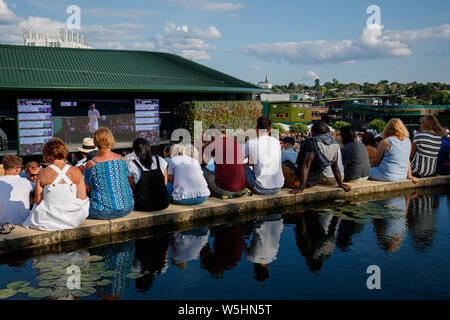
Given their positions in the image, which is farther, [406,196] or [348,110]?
[348,110]

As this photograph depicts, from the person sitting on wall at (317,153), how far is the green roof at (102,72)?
1490 centimetres

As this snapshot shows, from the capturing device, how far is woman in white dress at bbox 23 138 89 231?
5473 mm

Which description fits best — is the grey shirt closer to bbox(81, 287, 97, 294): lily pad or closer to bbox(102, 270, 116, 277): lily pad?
bbox(102, 270, 116, 277): lily pad

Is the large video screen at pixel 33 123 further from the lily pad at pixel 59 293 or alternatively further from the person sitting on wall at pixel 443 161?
the person sitting on wall at pixel 443 161

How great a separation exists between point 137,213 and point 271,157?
2708mm

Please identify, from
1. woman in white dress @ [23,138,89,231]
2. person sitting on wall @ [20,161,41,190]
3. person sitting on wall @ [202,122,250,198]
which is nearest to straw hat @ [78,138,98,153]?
person sitting on wall @ [20,161,41,190]

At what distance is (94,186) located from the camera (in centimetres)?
604

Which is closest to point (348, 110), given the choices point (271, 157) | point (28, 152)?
point (28, 152)

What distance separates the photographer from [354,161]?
8.79 meters

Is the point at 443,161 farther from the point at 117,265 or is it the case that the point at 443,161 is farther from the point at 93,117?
the point at 93,117

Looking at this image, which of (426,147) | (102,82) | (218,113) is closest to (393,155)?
(426,147)

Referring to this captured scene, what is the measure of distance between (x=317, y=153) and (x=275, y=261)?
3.15 metres

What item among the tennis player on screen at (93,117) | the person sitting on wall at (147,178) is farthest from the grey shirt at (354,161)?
the tennis player on screen at (93,117)
